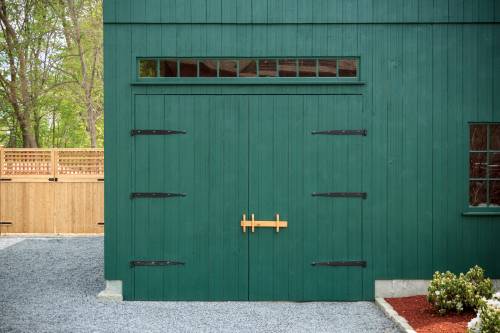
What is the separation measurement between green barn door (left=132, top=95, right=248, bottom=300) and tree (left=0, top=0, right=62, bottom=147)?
10435 millimetres

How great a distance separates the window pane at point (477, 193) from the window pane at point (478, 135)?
1.54ft

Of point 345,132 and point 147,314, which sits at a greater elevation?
point 345,132

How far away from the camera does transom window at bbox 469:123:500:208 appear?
6.66 m

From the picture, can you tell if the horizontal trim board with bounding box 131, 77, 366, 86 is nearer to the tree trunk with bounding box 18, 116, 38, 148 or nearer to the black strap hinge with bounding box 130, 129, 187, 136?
the black strap hinge with bounding box 130, 129, 187, 136

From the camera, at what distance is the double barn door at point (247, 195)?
6570 mm

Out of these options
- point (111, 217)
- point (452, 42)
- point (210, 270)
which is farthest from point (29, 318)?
point (452, 42)

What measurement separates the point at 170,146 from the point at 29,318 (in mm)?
2407

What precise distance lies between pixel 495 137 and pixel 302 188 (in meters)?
2.41

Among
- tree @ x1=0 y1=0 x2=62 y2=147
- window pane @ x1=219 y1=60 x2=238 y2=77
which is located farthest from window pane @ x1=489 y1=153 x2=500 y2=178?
tree @ x1=0 y1=0 x2=62 y2=147

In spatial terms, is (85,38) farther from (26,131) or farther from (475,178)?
(475,178)

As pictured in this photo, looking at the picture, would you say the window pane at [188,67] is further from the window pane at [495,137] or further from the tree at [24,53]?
the tree at [24,53]

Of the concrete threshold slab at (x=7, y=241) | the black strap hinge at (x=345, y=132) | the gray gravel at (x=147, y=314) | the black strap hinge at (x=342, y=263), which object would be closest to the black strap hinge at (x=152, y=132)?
the black strap hinge at (x=345, y=132)

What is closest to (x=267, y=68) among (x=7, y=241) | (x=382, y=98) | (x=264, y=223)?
(x=382, y=98)

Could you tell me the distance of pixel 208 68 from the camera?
21.6 feet
